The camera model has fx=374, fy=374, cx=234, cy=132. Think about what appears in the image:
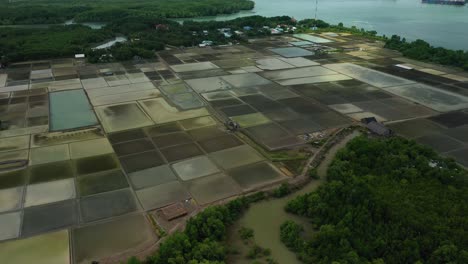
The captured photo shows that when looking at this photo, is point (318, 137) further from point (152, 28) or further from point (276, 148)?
point (152, 28)

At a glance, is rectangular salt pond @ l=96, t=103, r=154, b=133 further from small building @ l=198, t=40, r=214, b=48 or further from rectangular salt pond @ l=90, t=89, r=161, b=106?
small building @ l=198, t=40, r=214, b=48

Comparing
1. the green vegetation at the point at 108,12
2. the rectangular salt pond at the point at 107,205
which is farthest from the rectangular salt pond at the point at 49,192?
the green vegetation at the point at 108,12

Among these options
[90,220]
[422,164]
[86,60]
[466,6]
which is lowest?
[90,220]

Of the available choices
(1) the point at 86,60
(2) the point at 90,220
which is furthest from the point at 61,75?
(2) the point at 90,220

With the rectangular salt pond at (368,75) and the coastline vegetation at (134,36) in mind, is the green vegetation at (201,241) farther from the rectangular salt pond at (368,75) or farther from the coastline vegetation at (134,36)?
the coastline vegetation at (134,36)

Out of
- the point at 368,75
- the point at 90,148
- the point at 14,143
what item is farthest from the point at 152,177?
the point at 368,75

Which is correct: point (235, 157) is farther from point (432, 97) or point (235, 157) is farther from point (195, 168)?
point (432, 97)

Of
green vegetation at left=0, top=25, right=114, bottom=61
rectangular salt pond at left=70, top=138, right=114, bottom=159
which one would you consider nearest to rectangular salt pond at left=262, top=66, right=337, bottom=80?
rectangular salt pond at left=70, top=138, right=114, bottom=159
